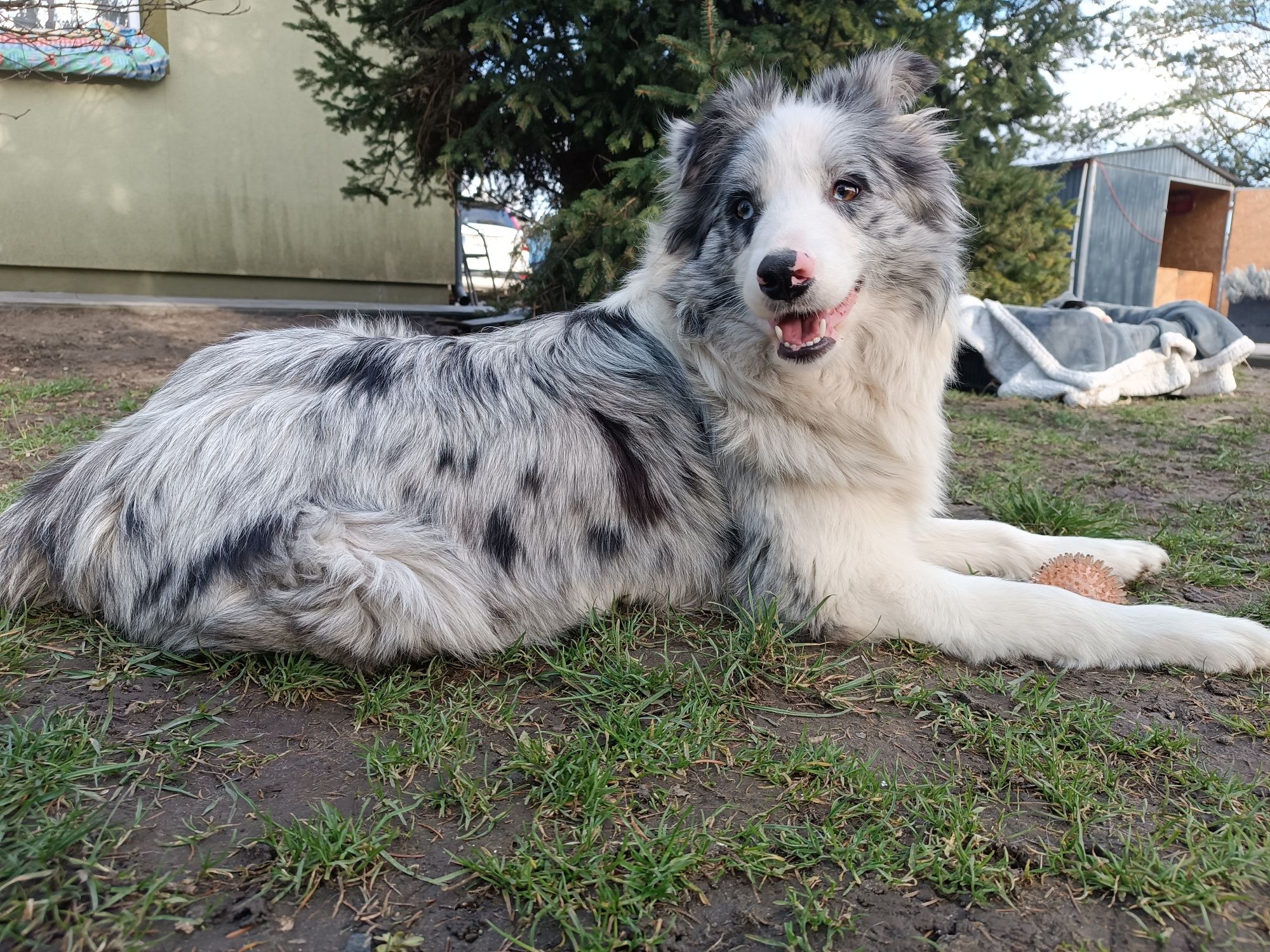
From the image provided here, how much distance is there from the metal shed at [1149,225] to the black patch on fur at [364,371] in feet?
49.2

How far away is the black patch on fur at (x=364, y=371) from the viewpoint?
2672 millimetres

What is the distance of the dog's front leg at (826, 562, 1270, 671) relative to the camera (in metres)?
2.57

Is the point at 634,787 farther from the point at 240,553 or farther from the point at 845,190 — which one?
the point at 845,190

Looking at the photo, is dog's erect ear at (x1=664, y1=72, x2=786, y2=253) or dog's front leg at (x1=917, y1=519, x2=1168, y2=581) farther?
dog's front leg at (x1=917, y1=519, x2=1168, y2=581)

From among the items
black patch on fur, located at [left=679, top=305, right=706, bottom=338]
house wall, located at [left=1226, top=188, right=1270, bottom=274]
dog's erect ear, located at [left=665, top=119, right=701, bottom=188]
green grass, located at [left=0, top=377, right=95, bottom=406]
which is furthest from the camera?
house wall, located at [left=1226, top=188, right=1270, bottom=274]

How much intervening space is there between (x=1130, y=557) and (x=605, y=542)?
2.11 meters

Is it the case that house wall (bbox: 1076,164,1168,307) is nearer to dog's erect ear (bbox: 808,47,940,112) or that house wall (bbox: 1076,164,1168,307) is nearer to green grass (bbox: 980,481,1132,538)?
green grass (bbox: 980,481,1132,538)

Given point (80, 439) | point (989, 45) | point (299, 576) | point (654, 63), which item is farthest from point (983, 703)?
point (989, 45)

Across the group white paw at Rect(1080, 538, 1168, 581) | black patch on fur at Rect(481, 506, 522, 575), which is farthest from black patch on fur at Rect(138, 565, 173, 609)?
white paw at Rect(1080, 538, 1168, 581)

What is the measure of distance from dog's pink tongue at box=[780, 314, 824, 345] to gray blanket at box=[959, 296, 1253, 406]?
548 centimetres

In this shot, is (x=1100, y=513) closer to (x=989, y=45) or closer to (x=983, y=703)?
(x=983, y=703)

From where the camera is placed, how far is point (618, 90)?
6.59 m

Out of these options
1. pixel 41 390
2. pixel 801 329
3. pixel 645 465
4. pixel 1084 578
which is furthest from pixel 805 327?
pixel 41 390

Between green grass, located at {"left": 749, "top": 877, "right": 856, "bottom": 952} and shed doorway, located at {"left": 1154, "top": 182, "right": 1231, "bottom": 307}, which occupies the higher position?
shed doorway, located at {"left": 1154, "top": 182, "right": 1231, "bottom": 307}
